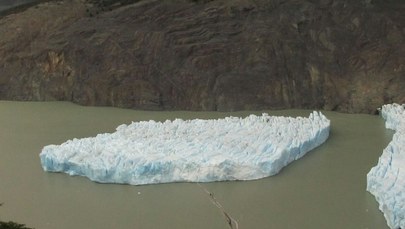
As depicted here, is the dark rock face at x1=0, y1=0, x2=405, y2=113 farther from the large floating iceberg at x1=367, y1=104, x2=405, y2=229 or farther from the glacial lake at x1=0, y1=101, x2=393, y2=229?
the large floating iceberg at x1=367, y1=104, x2=405, y2=229

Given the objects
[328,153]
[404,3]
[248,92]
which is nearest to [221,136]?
[328,153]

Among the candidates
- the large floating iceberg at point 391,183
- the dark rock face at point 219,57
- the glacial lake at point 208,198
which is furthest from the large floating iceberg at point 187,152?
the dark rock face at point 219,57

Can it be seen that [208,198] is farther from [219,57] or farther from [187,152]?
[219,57]

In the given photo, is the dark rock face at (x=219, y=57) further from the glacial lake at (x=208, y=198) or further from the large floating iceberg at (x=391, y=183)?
the large floating iceberg at (x=391, y=183)

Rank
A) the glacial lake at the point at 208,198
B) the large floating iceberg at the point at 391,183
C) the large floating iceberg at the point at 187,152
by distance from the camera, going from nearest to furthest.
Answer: the large floating iceberg at the point at 391,183, the glacial lake at the point at 208,198, the large floating iceberg at the point at 187,152

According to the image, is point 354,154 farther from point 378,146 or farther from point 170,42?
point 170,42

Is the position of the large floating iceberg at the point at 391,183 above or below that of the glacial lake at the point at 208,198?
above
